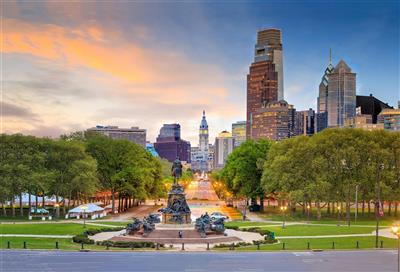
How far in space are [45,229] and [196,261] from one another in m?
30.7

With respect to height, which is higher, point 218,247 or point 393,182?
point 393,182

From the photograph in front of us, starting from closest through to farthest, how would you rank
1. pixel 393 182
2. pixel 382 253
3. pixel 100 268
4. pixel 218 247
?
pixel 100 268
pixel 382 253
pixel 218 247
pixel 393 182

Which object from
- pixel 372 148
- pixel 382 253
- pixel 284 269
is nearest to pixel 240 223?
pixel 372 148

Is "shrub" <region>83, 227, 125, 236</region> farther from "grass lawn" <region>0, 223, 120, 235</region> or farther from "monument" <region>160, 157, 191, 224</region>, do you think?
"monument" <region>160, 157, 191, 224</region>

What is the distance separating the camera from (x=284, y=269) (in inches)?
1594

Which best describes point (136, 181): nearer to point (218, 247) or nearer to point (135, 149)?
point (135, 149)

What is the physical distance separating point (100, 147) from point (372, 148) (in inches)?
2091

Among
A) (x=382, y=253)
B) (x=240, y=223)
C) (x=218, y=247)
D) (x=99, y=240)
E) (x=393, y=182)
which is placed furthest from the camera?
(x=393, y=182)

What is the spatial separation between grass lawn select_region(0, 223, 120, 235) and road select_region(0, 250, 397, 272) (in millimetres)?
16423

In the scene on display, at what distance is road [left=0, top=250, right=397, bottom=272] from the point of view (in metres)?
40.5

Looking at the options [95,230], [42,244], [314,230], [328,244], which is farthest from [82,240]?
[314,230]

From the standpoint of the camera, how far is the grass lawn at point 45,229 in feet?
213

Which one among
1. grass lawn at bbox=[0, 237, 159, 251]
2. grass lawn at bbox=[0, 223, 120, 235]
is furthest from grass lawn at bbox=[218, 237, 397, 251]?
grass lawn at bbox=[0, 223, 120, 235]

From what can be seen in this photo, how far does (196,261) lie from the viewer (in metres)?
44.3
